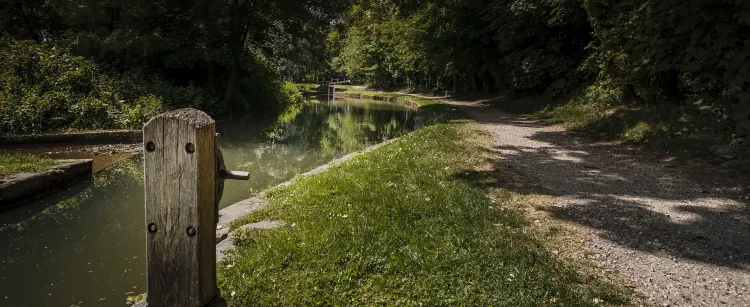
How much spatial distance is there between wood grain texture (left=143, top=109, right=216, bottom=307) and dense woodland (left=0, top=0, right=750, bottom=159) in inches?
217

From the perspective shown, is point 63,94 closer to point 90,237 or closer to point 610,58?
point 90,237

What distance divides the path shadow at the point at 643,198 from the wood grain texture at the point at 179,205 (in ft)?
13.2

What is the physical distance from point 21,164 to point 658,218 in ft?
31.2

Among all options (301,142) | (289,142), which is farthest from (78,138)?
(301,142)

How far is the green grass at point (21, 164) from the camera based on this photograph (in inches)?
273

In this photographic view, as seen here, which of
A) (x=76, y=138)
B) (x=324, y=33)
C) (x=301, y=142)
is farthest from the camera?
(x=324, y=33)

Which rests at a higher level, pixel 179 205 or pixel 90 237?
pixel 179 205

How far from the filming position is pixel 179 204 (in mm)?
2445

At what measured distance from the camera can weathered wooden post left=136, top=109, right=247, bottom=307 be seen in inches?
93.5

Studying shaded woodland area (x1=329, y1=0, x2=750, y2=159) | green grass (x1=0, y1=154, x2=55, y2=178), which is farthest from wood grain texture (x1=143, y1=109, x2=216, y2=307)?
green grass (x1=0, y1=154, x2=55, y2=178)

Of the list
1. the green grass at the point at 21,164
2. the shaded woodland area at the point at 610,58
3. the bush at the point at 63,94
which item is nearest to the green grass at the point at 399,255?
the shaded woodland area at the point at 610,58

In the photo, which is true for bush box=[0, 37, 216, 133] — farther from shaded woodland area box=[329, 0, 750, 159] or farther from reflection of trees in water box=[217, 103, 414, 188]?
shaded woodland area box=[329, 0, 750, 159]

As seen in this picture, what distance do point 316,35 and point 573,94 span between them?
42.1 ft

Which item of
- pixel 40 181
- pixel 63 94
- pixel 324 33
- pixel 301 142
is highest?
pixel 324 33
